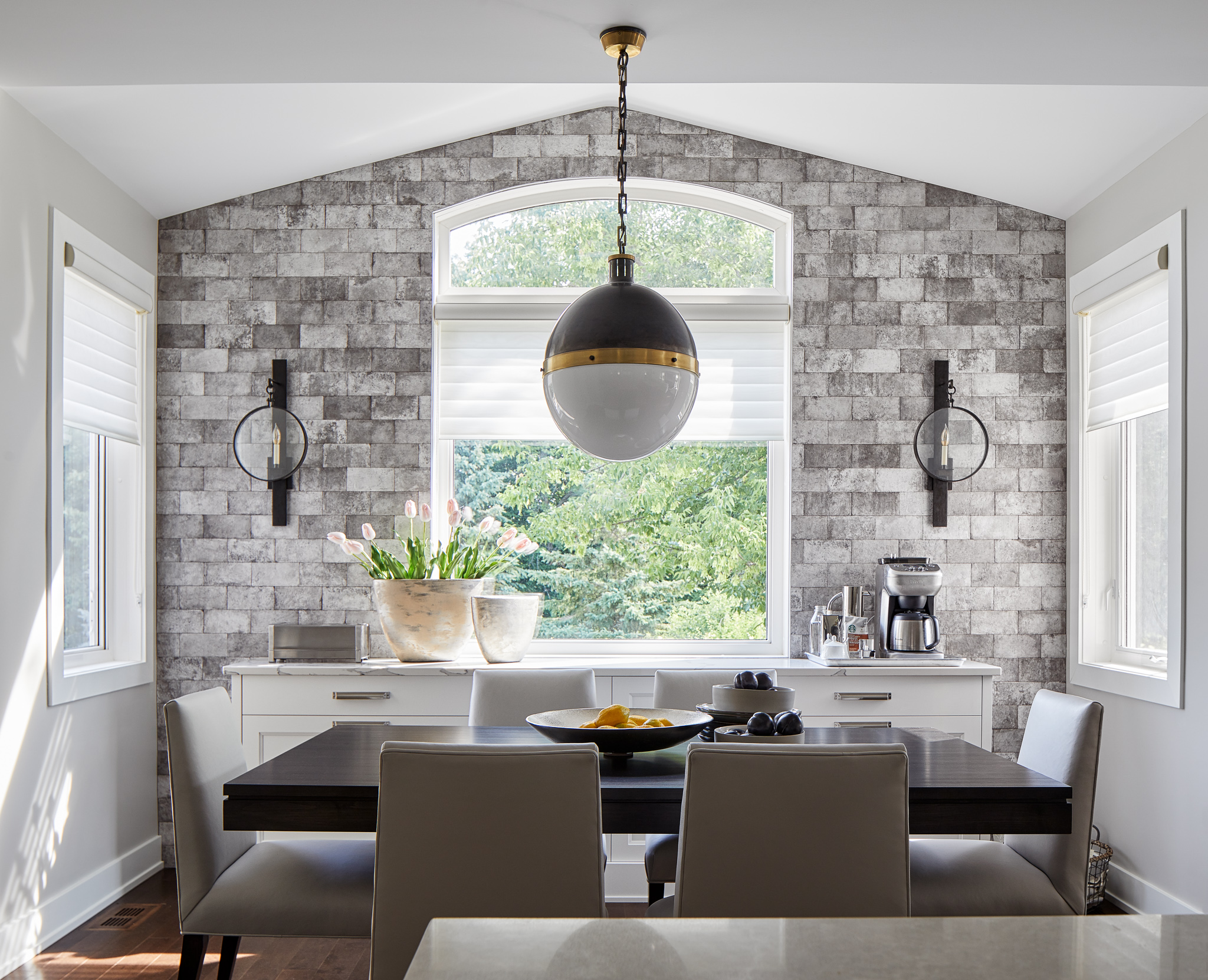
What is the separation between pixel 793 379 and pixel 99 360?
266 cm

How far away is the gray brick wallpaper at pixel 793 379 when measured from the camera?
407cm

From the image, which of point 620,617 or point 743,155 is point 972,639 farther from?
point 743,155

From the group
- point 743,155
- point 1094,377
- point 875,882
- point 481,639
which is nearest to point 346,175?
point 743,155

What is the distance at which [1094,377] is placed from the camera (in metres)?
3.96

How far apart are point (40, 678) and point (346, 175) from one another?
7.41ft

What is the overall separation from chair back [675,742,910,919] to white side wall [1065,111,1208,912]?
1.92m

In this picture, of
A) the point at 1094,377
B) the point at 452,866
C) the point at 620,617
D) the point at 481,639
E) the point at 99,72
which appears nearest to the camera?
the point at 452,866

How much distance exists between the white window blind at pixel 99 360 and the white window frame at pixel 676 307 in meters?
1.17

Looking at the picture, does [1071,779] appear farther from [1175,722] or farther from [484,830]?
[484,830]

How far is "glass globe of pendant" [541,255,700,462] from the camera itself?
2.03 m

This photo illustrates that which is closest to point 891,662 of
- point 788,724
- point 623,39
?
point 788,724

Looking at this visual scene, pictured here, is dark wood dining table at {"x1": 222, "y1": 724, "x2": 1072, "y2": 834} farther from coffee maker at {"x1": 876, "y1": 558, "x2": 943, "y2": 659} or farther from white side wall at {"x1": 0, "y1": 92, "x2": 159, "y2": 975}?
coffee maker at {"x1": 876, "y1": 558, "x2": 943, "y2": 659}

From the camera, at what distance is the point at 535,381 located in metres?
4.23

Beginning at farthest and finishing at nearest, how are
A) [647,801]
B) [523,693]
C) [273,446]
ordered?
[273,446] → [523,693] → [647,801]
